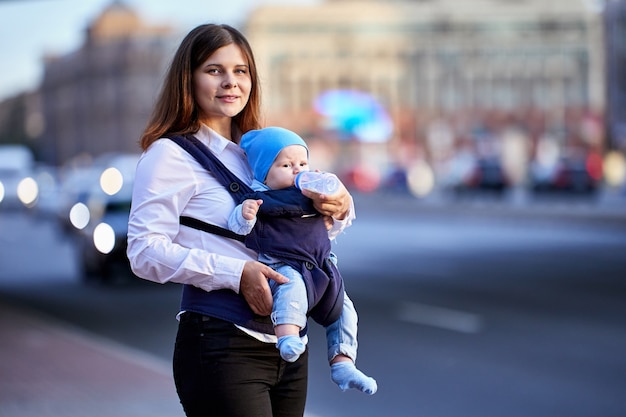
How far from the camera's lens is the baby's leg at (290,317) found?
120 inches

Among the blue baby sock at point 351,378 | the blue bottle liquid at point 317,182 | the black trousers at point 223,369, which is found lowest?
the blue baby sock at point 351,378

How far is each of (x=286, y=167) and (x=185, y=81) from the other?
38 centimetres

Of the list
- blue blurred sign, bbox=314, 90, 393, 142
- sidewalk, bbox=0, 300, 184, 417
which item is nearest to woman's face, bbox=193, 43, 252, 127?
sidewalk, bbox=0, 300, 184, 417

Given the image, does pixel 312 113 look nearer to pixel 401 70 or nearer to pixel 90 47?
pixel 401 70

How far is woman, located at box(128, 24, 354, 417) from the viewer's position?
3115 millimetres

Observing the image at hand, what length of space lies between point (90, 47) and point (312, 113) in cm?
3724

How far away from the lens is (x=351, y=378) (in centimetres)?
323

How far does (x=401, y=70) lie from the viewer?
341ft

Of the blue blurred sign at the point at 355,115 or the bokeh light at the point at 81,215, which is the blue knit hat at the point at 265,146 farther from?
the blue blurred sign at the point at 355,115

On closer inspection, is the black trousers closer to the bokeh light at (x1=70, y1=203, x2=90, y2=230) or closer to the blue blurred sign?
the bokeh light at (x1=70, y1=203, x2=90, y2=230)

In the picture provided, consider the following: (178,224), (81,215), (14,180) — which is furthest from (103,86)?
(178,224)

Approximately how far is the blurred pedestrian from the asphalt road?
4743mm

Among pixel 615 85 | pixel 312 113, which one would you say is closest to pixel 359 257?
pixel 615 85

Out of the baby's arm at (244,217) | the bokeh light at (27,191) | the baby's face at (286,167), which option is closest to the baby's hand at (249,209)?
the baby's arm at (244,217)
